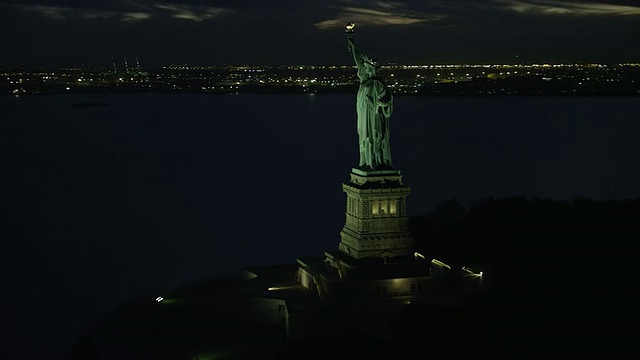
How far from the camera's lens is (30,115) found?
10969 cm

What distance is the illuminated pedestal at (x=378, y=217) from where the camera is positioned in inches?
736

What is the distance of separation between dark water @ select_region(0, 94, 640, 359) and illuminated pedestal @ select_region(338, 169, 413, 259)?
5123 millimetres

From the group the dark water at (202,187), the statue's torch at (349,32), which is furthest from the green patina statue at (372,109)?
the dark water at (202,187)

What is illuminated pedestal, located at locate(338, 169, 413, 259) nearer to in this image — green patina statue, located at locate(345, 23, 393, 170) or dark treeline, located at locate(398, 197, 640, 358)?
green patina statue, located at locate(345, 23, 393, 170)

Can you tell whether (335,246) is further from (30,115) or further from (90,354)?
(30,115)

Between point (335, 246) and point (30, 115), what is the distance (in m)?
88.3

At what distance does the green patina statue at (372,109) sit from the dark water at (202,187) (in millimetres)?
5839

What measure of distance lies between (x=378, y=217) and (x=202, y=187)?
25.5 metres

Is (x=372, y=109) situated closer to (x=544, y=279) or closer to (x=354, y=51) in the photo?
(x=354, y=51)

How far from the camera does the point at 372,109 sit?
18.9 metres

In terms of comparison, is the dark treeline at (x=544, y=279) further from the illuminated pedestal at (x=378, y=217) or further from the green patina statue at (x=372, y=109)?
the green patina statue at (x=372, y=109)

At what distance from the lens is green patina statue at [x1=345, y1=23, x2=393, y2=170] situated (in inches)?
742

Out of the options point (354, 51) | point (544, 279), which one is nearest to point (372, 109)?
point (354, 51)

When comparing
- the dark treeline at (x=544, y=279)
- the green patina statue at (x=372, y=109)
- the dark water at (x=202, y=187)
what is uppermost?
the green patina statue at (x=372, y=109)
